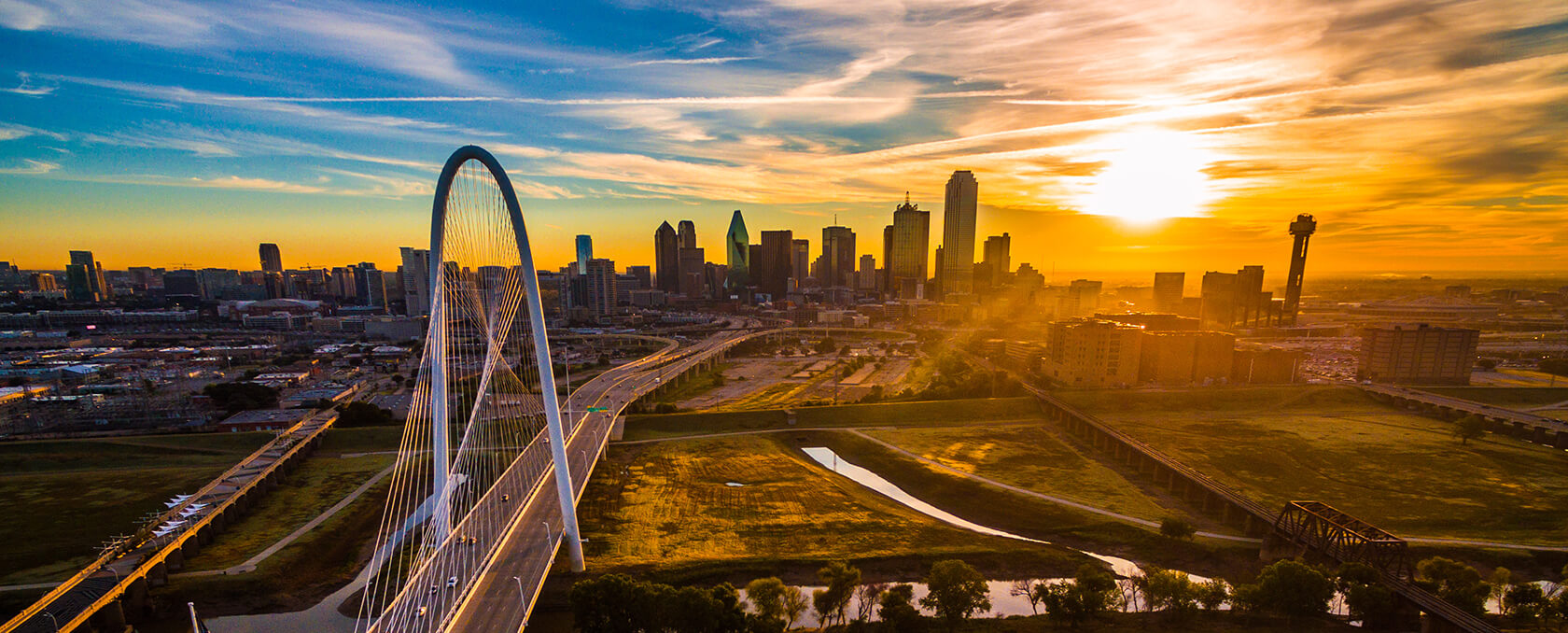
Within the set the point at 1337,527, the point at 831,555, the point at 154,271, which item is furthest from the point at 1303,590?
the point at 154,271

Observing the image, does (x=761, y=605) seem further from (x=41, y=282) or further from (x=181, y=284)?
(x=41, y=282)

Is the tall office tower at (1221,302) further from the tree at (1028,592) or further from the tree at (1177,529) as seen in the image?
the tree at (1028,592)

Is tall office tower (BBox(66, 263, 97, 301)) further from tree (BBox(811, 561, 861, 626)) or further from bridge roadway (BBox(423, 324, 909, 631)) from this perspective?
tree (BBox(811, 561, 861, 626))

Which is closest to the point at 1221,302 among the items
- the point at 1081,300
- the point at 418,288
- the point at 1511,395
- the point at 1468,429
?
the point at 1081,300

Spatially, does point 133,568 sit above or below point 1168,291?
below

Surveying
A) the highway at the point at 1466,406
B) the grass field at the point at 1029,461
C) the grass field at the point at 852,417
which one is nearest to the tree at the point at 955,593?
the grass field at the point at 1029,461

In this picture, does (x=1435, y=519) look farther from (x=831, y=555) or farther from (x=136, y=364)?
(x=136, y=364)

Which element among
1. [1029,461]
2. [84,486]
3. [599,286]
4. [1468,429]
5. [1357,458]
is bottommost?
[84,486]
